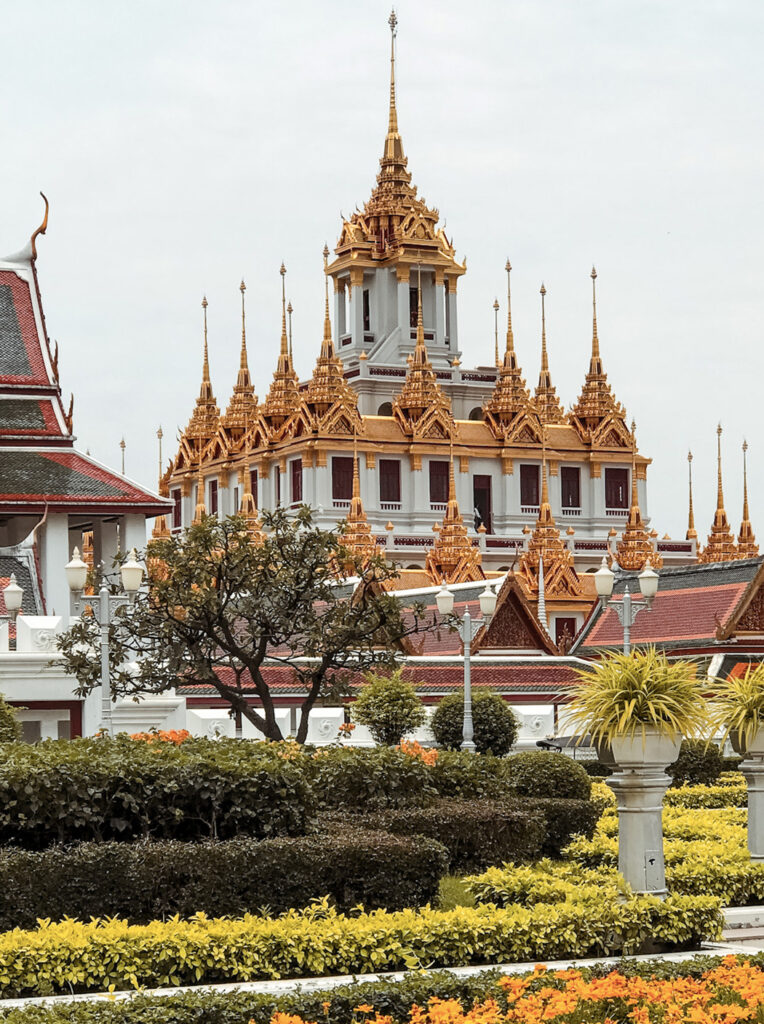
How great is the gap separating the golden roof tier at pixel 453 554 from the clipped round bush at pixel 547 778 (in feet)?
145

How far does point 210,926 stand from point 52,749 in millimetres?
3132

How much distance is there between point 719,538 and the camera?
7788cm

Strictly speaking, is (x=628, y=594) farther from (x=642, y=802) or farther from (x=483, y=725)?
(x=642, y=802)

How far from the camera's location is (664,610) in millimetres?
37812

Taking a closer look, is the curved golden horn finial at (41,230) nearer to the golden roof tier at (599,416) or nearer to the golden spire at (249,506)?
the golden spire at (249,506)

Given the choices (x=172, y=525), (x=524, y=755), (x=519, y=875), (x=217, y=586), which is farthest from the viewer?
(x=172, y=525)

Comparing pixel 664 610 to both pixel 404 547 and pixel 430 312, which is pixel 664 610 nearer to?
pixel 404 547

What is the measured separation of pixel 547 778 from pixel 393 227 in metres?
60.5

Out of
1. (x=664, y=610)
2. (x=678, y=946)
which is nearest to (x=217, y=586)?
(x=678, y=946)

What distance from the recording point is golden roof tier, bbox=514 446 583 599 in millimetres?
67062

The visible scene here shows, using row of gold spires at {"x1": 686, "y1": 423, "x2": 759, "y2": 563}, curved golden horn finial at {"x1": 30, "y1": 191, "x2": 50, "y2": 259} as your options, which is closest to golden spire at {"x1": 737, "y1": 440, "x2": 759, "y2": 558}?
row of gold spires at {"x1": 686, "y1": 423, "x2": 759, "y2": 563}

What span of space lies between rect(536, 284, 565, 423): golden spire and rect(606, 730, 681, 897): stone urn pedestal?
63274mm

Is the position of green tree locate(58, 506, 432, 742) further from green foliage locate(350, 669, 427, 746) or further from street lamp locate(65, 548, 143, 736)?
green foliage locate(350, 669, 427, 746)

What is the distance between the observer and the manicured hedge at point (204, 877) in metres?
12.4
